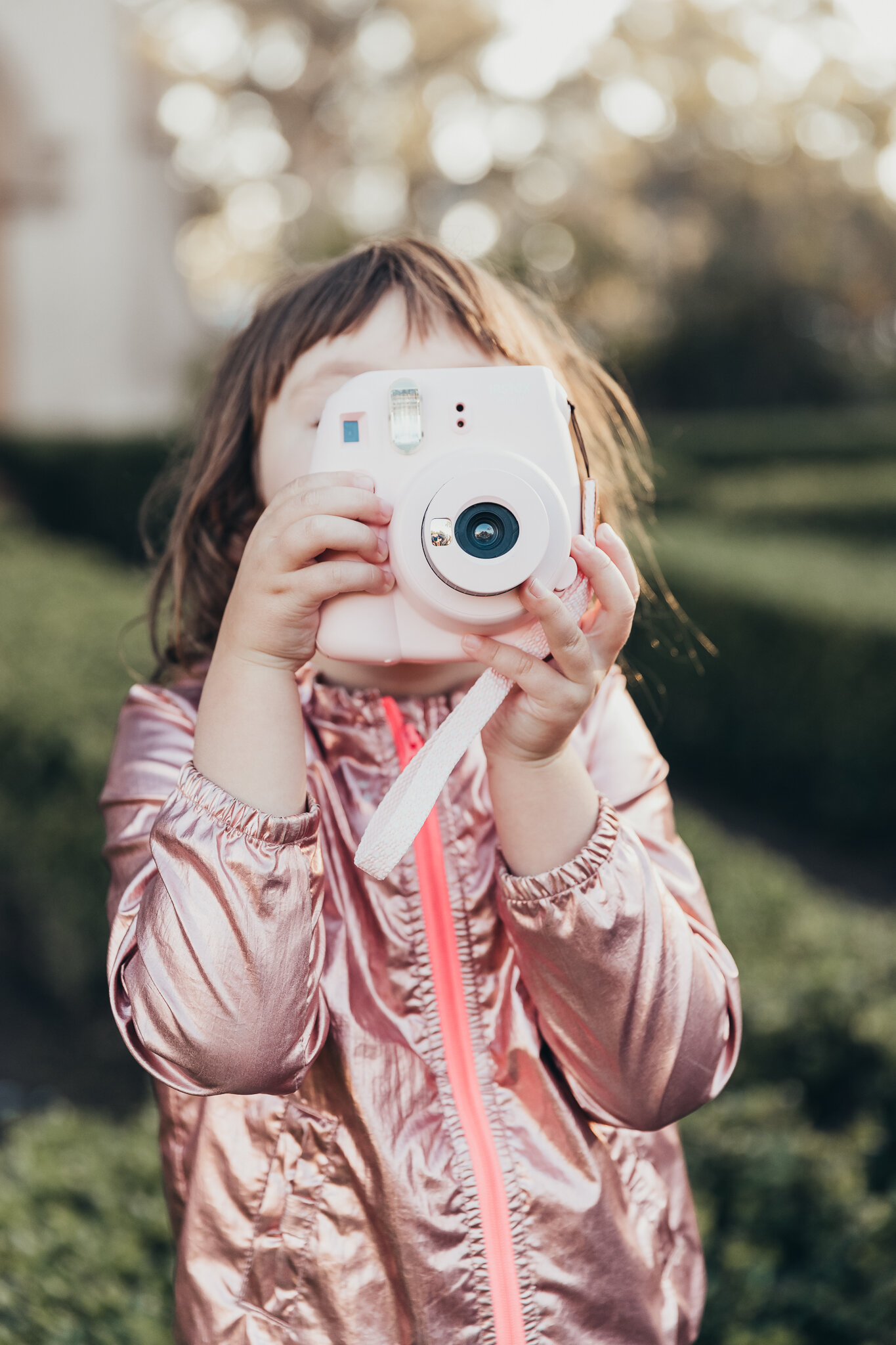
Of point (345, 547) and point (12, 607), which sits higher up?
point (345, 547)

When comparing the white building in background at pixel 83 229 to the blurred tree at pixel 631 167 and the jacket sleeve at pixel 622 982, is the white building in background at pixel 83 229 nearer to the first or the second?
the blurred tree at pixel 631 167

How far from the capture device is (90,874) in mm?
2537

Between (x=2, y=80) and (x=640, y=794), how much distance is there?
555 inches

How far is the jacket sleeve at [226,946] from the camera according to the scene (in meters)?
0.84

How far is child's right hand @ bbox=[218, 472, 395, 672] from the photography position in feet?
2.68

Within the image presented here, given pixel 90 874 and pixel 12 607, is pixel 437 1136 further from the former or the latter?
pixel 12 607

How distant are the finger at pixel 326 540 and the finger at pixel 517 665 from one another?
10cm

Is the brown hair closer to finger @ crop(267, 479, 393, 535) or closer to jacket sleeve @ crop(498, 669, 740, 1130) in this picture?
finger @ crop(267, 479, 393, 535)

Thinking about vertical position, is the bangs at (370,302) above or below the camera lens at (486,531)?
above

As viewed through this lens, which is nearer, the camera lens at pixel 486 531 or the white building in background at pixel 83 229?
the camera lens at pixel 486 531

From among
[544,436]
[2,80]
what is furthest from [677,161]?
[544,436]

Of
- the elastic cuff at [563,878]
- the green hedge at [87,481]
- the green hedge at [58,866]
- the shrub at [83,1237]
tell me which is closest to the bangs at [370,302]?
the elastic cuff at [563,878]

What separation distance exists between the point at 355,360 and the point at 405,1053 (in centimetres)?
63

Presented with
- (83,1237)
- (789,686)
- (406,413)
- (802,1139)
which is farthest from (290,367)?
(789,686)
